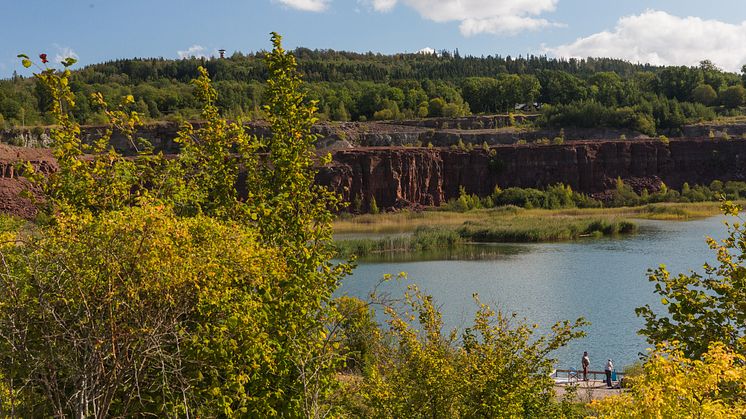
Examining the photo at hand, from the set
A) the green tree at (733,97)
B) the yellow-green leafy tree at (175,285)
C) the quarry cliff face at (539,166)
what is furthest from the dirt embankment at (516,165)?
the yellow-green leafy tree at (175,285)

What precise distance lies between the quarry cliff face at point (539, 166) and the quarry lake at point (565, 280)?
108ft

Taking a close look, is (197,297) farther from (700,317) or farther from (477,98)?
(477,98)

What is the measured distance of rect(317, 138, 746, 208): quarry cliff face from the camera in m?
92.4

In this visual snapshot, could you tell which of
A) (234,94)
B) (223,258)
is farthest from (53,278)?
(234,94)

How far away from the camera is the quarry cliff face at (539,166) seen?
92438 mm

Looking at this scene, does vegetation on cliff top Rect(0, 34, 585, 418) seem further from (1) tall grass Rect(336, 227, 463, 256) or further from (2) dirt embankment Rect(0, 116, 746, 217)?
(2) dirt embankment Rect(0, 116, 746, 217)

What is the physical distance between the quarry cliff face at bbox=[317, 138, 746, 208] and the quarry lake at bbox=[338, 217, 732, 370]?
33.0m

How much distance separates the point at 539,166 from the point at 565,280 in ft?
189

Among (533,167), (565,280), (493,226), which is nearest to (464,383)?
(565,280)

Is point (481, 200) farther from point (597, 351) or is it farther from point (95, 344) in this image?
point (95, 344)

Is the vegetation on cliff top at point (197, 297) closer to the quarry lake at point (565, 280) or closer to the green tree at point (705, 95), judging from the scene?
the quarry lake at point (565, 280)

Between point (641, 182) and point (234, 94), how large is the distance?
65909mm

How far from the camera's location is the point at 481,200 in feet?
303

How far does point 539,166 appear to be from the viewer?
313 feet
